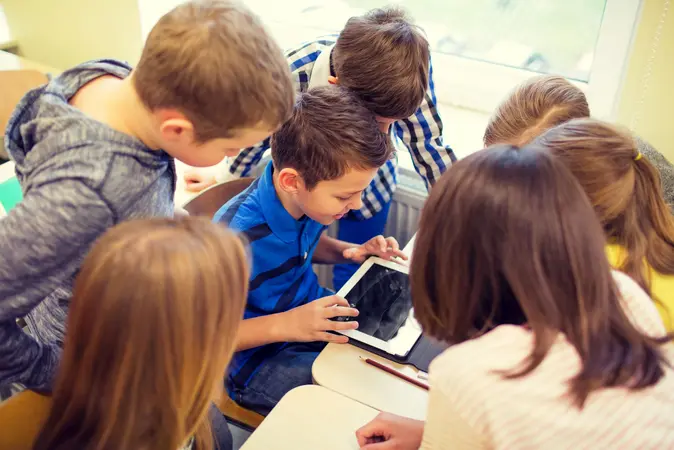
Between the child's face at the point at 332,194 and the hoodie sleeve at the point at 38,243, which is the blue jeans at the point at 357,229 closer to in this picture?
the child's face at the point at 332,194

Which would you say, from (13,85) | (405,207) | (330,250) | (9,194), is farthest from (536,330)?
(13,85)

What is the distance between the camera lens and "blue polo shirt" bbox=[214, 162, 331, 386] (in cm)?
114

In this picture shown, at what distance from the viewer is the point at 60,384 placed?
0.66 m

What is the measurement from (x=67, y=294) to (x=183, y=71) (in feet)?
1.34

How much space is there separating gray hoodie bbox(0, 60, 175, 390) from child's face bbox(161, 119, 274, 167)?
4 cm

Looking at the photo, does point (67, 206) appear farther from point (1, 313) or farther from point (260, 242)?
point (260, 242)

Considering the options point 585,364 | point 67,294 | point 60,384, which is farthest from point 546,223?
point 67,294

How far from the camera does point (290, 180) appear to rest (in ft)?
3.73

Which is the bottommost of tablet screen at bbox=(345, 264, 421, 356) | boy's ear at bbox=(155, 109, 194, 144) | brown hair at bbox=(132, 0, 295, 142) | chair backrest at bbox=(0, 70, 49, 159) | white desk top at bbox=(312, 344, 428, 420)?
white desk top at bbox=(312, 344, 428, 420)

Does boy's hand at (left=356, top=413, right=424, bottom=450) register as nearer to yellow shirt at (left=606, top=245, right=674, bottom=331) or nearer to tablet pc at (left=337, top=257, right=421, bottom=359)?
tablet pc at (left=337, top=257, right=421, bottom=359)

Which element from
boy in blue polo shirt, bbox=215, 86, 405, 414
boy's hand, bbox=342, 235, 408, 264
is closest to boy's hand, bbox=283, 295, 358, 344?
boy in blue polo shirt, bbox=215, 86, 405, 414

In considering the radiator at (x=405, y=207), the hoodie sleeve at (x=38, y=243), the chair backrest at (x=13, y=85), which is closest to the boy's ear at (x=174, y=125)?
the hoodie sleeve at (x=38, y=243)

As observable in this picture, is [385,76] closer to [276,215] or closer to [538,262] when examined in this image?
[276,215]

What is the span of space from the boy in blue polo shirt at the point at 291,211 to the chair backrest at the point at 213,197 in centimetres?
19
